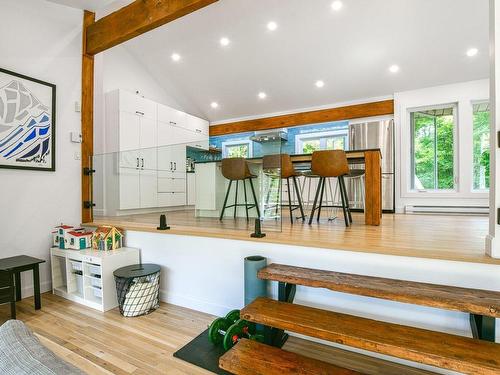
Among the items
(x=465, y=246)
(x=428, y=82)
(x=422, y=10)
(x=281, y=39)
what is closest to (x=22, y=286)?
(x=465, y=246)

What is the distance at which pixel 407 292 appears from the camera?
4.59ft

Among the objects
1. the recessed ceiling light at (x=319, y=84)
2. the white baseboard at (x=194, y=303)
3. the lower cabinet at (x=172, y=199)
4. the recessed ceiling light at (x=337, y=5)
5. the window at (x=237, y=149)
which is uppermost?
the recessed ceiling light at (x=337, y=5)

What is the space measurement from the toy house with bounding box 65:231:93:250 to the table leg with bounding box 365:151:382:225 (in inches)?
114

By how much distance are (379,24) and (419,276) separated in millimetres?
3577

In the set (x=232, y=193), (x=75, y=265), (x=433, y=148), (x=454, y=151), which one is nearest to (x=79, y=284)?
(x=75, y=265)

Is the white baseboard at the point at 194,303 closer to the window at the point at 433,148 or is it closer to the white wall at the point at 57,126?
the white wall at the point at 57,126

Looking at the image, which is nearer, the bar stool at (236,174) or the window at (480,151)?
the bar stool at (236,174)

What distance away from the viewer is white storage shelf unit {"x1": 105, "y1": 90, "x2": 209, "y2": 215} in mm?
3012

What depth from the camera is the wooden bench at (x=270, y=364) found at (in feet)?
4.05

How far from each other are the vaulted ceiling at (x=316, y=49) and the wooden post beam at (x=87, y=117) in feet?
5.22

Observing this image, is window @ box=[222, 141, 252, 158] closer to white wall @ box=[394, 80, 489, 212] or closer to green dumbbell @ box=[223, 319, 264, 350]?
green dumbbell @ box=[223, 319, 264, 350]

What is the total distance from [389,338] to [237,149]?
192 cm

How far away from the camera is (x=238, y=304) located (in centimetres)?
215

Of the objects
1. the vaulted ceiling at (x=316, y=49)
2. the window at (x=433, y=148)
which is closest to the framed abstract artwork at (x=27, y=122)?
the vaulted ceiling at (x=316, y=49)
